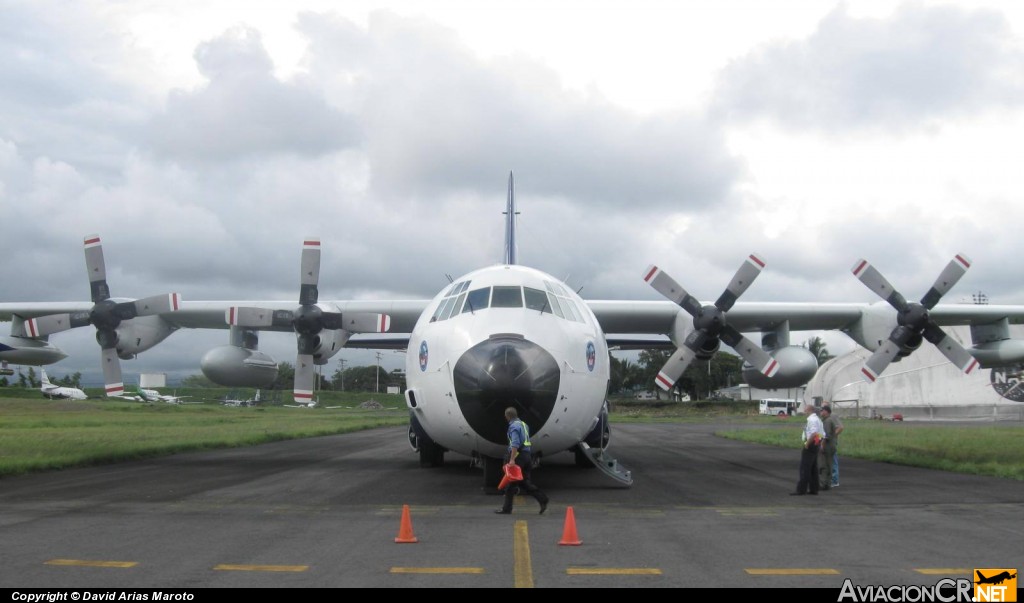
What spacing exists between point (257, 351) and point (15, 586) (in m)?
16.8

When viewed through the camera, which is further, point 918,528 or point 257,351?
point 257,351

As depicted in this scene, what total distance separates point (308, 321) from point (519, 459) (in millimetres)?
10550

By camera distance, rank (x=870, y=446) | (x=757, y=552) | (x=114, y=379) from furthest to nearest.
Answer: (x=870, y=446), (x=114, y=379), (x=757, y=552)

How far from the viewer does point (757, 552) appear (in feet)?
26.5

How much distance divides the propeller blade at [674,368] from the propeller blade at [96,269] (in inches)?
552

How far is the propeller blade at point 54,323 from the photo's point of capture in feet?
67.3

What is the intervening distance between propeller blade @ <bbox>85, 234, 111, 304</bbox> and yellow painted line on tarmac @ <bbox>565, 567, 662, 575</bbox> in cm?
1743

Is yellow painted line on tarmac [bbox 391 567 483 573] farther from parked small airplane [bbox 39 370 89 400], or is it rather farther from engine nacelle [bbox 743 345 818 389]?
parked small airplane [bbox 39 370 89 400]

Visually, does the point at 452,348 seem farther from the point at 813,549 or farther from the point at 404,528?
the point at 813,549

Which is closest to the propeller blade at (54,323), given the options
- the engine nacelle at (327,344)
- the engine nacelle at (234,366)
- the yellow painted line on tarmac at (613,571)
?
the engine nacelle at (234,366)

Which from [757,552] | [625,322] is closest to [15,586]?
[757,552]

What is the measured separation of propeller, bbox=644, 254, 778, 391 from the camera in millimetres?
19406

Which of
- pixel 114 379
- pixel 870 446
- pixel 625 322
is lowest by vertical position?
pixel 870 446

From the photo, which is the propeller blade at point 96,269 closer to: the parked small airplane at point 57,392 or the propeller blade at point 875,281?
the propeller blade at point 875,281
